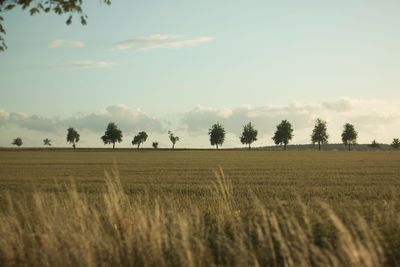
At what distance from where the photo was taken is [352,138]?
595 ft

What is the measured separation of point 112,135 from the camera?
614 ft

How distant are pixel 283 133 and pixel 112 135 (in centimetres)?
7164

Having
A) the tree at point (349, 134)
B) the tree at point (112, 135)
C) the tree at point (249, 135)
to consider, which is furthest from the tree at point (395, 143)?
the tree at point (112, 135)

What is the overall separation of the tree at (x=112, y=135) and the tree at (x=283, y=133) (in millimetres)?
65214

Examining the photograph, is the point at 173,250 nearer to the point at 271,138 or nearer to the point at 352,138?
the point at 271,138

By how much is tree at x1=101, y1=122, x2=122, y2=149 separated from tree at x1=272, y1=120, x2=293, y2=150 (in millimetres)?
65214

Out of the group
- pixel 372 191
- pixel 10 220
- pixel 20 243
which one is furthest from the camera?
pixel 372 191

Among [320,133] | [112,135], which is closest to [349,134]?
[320,133]

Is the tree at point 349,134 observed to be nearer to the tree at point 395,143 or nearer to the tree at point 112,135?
the tree at point 395,143

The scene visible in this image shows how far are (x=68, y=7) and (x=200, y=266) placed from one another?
19.6 feet

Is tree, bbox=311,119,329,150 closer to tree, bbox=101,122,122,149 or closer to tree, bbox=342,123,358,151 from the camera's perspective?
tree, bbox=342,123,358,151

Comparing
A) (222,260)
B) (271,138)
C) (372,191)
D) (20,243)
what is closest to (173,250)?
(222,260)

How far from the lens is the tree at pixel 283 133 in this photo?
172 meters

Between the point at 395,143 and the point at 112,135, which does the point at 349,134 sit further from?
the point at 112,135
